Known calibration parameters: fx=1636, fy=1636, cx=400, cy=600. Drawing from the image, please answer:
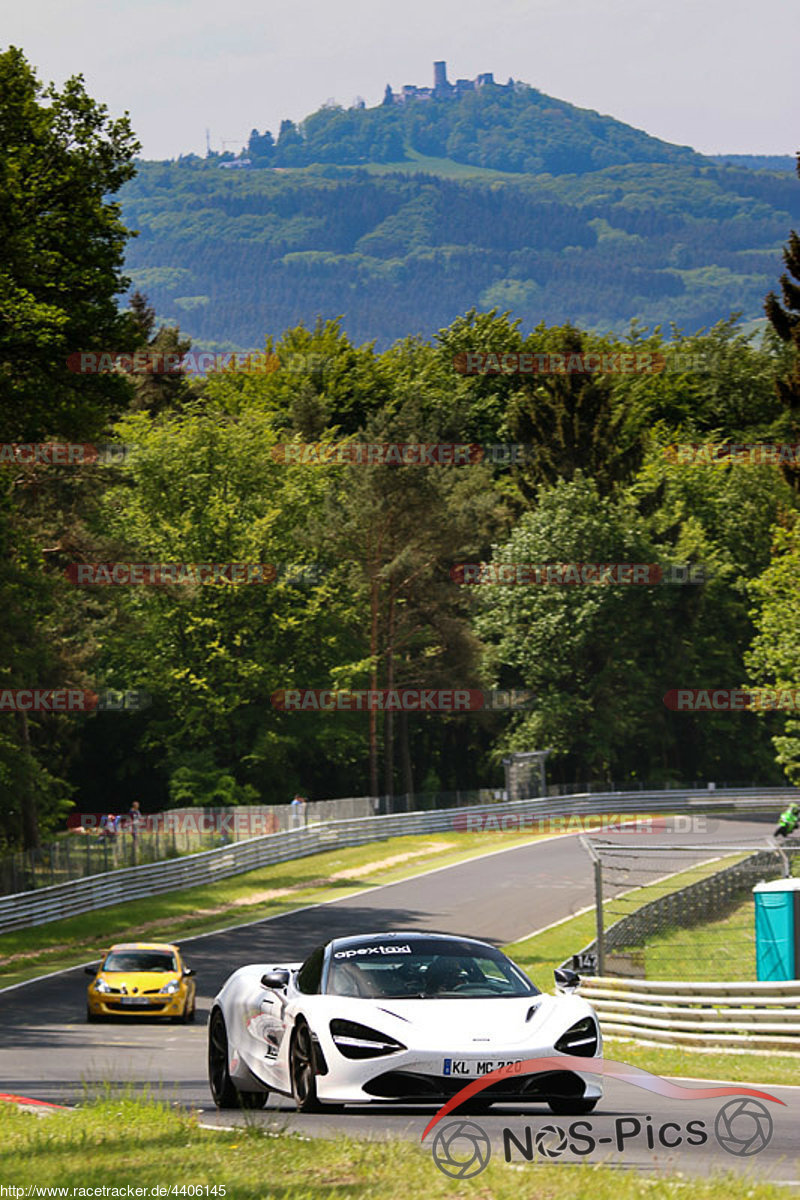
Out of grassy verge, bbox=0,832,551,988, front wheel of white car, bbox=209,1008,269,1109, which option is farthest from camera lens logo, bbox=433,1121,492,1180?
grassy verge, bbox=0,832,551,988

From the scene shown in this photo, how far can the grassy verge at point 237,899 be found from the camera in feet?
121

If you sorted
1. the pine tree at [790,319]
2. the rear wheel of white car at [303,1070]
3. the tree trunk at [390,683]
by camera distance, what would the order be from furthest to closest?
the tree trunk at [390,683] < the pine tree at [790,319] < the rear wheel of white car at [303,1070]

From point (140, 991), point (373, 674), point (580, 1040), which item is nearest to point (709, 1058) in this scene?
point (580, 1040)

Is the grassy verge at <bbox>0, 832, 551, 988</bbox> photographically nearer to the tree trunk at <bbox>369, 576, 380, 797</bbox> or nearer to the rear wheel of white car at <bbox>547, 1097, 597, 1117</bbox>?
the tree trunk at <bbox>369, 576, 380, 797</bbox>

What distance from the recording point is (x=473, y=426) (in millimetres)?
94062

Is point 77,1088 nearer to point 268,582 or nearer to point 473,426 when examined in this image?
point 268,582

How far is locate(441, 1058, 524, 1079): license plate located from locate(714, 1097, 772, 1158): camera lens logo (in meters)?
1.34

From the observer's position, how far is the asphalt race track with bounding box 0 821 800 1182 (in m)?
9.20

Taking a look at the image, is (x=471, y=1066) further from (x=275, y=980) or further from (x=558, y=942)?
(x=558, y=942)

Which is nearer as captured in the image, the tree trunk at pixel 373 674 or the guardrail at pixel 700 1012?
the guardrail at pixel 700 1012

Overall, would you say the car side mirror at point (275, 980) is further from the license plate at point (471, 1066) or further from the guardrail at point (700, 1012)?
the guardrail at point (700, 1012)

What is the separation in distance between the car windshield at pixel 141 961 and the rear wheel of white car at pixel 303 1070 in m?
15.1

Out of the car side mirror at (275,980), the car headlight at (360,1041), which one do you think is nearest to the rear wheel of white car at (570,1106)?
the car headlight at (360,1041)

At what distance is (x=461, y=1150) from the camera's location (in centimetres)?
862
